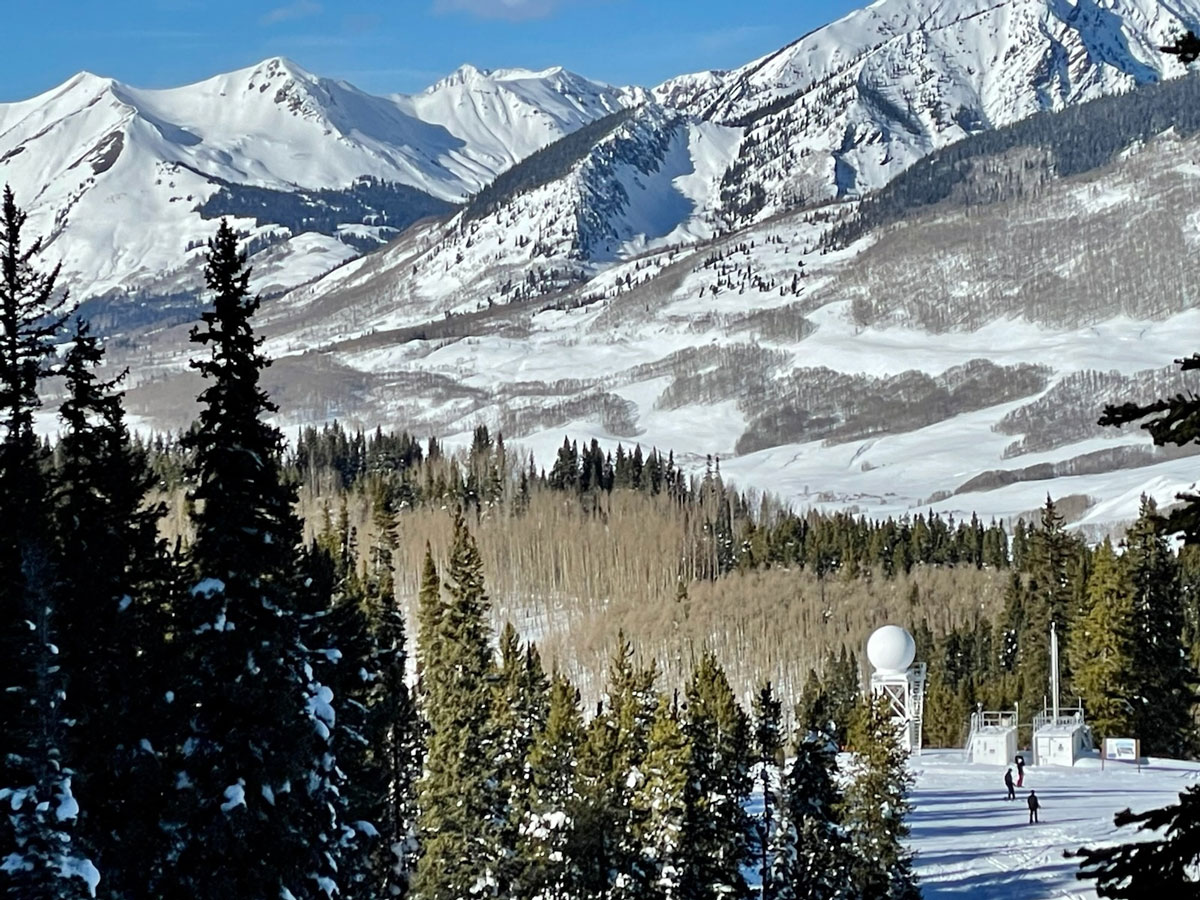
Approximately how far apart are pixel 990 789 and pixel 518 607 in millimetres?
93802

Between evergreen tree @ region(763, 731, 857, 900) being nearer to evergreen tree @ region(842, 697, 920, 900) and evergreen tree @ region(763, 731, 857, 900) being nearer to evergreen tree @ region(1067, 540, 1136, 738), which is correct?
evergreen tree @ region(842, 697, 920, 900)

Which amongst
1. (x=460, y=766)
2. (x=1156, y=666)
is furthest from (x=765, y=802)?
(x=1156, y=666)

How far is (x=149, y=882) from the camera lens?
27203 millimetres

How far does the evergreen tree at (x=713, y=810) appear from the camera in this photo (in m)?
45.0

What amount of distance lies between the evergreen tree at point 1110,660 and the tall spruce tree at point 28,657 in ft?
206

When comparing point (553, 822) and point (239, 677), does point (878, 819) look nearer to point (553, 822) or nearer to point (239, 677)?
point (553, 822)

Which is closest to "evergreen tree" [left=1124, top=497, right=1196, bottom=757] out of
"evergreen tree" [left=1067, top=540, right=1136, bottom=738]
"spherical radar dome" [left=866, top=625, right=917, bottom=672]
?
"evergreen tree" [left=1067, top=540, right=1136, bottom=738]

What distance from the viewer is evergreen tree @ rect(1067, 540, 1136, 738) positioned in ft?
265

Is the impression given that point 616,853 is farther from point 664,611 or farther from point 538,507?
point 538,507

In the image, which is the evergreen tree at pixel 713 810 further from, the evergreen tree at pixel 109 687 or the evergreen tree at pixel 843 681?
the evergreen tree at pixel 843 681

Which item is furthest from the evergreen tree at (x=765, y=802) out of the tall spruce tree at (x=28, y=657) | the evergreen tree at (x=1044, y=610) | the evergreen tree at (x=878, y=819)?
the evergreen tree at (x=1044, y=610)

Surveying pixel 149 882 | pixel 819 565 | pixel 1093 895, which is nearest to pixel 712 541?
pixel 819 565

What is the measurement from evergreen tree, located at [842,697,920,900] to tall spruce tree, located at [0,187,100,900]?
2560 centimetres

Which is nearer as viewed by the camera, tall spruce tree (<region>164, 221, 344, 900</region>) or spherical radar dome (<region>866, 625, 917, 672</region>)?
tall spruce tree (<region>164, 221, 344, 900</region>)
